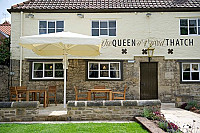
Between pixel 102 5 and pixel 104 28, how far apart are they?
58.0 inches

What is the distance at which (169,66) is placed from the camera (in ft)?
40.0

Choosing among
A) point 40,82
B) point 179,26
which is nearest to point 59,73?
Answer: point 40,82

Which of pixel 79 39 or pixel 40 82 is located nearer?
pixel 79 39

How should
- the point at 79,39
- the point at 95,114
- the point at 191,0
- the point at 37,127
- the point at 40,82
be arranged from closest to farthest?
1. the point at 37,127
2. the point at 95,114
3. the point at 79,39
4. the point at 40,82
5. the point at 191,0

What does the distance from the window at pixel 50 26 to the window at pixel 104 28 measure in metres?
1.96

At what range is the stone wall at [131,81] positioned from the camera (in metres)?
11.9

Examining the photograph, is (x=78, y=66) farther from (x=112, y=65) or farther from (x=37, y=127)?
(x=37, y=127)

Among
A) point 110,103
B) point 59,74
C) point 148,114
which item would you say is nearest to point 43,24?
point 59,74

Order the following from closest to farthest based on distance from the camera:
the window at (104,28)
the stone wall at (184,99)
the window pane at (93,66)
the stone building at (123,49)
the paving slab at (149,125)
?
1. the paving slab at (149,125)
2. the stone wall at (184,99)
3. the stone building at (123,49)
4. the window pane at (93,66)
5. the window at (104,28)

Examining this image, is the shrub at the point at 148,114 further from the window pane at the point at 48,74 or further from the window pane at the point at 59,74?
the window pane at the point at 48,74

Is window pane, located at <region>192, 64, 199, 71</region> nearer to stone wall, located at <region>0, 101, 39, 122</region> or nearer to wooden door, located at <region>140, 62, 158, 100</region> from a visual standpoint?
wooden door, located at <region>140, 62, 158, 100</region>

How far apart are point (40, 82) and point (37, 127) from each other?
6.07 metres

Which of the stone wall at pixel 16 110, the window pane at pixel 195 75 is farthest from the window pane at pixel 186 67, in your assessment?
the stone wall at pixel 16 110

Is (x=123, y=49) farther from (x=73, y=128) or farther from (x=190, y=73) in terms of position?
(x=73, y=128)
